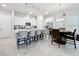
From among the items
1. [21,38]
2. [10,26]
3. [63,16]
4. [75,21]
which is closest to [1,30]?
[10,26]

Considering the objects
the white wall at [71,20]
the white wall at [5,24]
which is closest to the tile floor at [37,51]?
the white wall at [71,20]

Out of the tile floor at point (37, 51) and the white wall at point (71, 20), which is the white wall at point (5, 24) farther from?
the white wall at point (71, 20)

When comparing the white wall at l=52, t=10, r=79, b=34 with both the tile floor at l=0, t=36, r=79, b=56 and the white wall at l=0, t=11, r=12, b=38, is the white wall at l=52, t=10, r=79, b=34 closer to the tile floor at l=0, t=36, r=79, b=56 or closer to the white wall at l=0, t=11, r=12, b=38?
the tile floor at l=0, t=36, r=79, b=56

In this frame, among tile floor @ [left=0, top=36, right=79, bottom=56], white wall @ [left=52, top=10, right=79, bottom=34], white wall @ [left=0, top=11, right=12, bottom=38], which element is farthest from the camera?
white wall @ [left=0, top=11, right=12, bottom=38]

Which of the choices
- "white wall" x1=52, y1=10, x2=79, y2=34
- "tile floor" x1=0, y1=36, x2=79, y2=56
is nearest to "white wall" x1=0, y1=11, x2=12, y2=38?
"tile floor" x1=0, y1=36, x2=79, y2=56

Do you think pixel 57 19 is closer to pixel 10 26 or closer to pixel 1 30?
pixel 10 26

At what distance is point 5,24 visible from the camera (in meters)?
7.78

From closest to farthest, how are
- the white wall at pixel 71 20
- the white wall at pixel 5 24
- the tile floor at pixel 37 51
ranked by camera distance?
1. the tile floor at pixel 37 51
2. the white wall at pixel 71 20
3. the white wall at pixel 5 24

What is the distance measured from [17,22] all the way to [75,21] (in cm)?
520

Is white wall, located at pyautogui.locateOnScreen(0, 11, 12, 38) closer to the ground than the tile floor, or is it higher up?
higher up

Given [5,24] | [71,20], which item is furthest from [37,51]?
[5,24]

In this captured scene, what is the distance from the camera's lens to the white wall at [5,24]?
7477 mm

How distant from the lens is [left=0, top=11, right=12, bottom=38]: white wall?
24.5 feet

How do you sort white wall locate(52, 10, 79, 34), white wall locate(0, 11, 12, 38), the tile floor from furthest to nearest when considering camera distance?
white wall locate(0, 11, 12, 38) → white wall locate(52, 10, 79, 34) → the tile floor
